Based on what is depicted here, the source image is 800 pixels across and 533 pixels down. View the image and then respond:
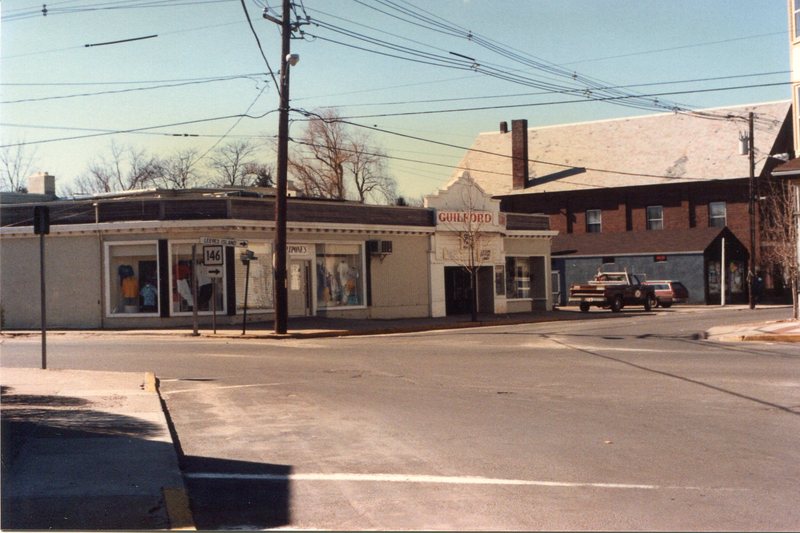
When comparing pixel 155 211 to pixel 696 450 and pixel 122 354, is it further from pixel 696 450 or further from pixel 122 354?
pixel 696 450

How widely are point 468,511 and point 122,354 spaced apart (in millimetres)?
16078

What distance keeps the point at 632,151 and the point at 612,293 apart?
21.3 metres

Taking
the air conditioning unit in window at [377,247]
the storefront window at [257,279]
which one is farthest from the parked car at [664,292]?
the storefront window at [257,279]

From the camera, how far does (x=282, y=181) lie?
2866 centimetres

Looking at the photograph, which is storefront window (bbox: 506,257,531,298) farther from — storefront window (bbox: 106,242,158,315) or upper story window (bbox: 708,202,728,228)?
upper story window (bbox: 708,202,728,228)

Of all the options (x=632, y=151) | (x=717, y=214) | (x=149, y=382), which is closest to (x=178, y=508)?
(x=149, y=382)

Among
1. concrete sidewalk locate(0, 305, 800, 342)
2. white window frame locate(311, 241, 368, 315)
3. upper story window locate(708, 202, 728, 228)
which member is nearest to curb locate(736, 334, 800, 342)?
concrete sidewalk locate(0, 305, 800, 342)

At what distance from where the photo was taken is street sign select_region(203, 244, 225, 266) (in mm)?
27281

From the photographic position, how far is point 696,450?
9.42 meters

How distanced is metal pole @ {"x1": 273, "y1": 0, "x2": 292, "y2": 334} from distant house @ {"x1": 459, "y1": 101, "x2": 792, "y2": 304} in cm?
3374

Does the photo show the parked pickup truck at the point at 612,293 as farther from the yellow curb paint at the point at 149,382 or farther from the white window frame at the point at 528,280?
the yellow curb paint at the point at 149,382

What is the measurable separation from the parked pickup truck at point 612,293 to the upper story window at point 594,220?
16104 millimetres

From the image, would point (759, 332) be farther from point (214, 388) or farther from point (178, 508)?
point (178, 508)

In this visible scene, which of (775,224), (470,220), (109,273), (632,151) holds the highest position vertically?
(632,151)
